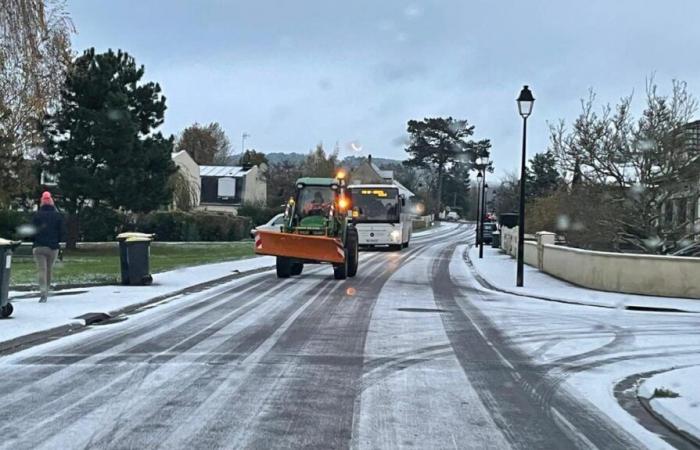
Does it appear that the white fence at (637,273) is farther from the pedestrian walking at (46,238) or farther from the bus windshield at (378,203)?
the bus windshield at (378,203)

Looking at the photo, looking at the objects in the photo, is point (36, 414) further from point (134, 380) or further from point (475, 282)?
point (475, 282)

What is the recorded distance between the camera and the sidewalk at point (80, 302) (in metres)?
11.7

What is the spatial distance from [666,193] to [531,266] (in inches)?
213

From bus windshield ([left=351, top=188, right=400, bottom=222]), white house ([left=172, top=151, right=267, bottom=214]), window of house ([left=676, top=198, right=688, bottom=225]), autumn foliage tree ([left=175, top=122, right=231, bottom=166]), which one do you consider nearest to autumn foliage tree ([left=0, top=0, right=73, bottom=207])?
bus windshield ([left=351, top=188, right=400, bottom=222])

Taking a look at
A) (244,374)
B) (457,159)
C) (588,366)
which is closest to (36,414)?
(244,374)

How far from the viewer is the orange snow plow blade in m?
20.6

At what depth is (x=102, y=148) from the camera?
125 ft

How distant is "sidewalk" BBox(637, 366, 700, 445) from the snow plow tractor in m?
12.2

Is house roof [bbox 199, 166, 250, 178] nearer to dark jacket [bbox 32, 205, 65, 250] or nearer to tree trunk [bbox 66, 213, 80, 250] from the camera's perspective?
tree trunk [bbox 66, 213, 80, 250]

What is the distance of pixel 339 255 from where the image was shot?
2077 cm

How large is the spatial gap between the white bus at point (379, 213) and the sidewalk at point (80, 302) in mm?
21818

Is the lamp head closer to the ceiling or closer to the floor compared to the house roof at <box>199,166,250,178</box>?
closer to the floor

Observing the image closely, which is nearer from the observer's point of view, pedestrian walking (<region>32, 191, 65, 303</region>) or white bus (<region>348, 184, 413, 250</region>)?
pedestrian walking (<region>32, 191, 65, 303</region>)

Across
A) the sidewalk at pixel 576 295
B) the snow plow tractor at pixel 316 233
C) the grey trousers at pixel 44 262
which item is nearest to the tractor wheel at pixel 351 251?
the snow plow tractor at pixel 316 233
